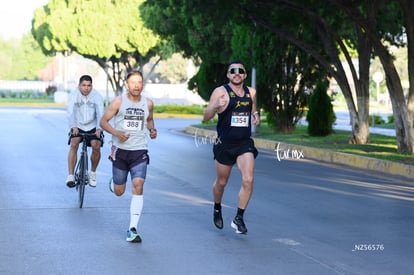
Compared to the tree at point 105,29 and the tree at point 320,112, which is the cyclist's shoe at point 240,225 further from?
the tree at point 105,29

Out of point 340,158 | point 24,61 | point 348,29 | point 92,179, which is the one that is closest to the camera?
point 92,179

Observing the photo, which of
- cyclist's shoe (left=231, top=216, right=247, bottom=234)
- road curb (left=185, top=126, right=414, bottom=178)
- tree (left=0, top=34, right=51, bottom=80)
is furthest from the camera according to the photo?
tree (left=0, top=34, right=51, bottom=80)

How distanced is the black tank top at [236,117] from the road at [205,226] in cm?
106

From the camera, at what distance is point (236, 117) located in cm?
917

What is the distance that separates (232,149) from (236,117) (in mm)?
361

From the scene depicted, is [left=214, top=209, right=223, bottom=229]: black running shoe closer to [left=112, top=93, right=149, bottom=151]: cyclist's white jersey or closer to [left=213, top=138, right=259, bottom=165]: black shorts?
[left=213, top=138, right=259, bottom=165]: black shorts

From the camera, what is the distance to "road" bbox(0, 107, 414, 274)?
773 cm

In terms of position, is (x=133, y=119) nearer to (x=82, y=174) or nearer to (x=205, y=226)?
(x=205, y=226)

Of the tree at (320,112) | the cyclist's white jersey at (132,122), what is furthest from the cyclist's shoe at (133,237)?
the tree at (320,112)

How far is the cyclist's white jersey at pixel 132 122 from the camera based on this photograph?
9117 millimetres

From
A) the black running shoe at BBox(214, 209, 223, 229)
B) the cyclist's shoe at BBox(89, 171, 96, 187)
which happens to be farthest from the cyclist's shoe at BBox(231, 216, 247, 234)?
the cyclist's shoe at BBox(89, 171, 96, 187)

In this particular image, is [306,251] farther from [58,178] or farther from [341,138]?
[341,138]

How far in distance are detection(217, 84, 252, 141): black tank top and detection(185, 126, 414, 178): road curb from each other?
7.83 m
